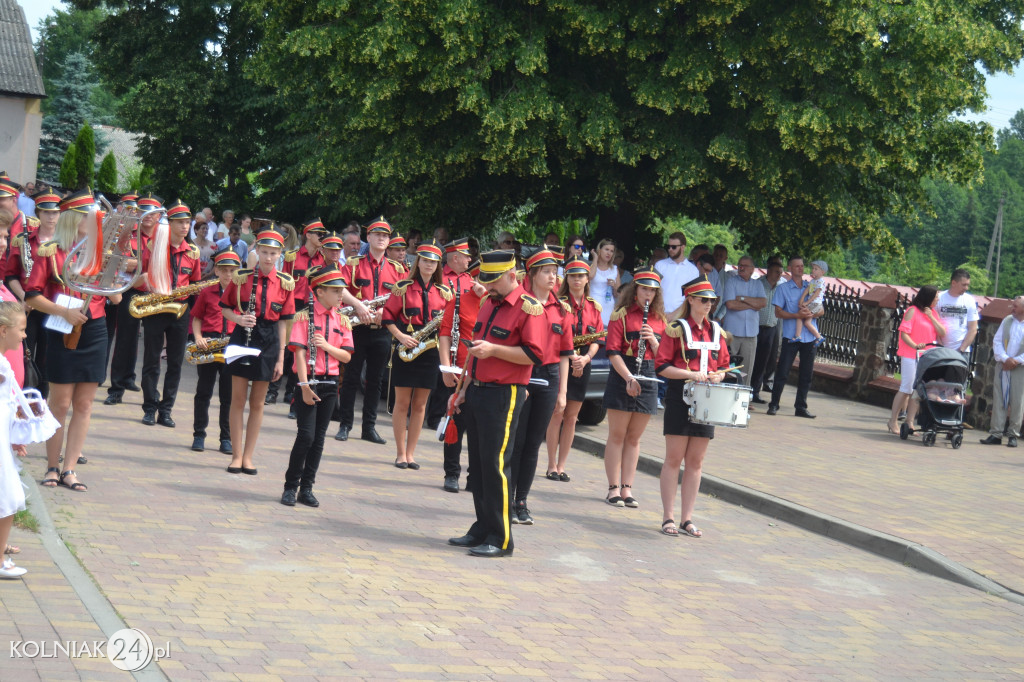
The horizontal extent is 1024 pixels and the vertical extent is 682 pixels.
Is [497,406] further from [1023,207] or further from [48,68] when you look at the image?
[1023,207]

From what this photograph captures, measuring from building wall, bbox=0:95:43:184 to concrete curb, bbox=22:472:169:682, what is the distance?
3945 centimetres

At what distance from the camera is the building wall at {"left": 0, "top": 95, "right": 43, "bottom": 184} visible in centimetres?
4384

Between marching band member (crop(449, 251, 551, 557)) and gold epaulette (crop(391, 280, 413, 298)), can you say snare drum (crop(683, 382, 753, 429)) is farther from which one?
gold epaulette (crop(391, 280, 413, 298))

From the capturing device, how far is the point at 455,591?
7.30m

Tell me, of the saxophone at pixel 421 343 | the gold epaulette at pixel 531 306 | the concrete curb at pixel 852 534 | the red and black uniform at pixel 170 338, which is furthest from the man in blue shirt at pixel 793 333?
the gold epaulette at pixel 531 306

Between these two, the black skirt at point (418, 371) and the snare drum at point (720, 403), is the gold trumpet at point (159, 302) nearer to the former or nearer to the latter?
the black skirt at point (418, 371)

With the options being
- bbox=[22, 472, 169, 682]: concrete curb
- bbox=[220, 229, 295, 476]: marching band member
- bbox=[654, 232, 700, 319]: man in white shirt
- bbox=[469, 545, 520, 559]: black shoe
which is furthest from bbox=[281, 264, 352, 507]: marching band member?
bbox=[654, 232, 700, 319]: man in white shirt

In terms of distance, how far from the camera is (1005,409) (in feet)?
→ 52.7

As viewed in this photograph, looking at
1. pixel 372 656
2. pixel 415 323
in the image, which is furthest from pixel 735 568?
pixel 415 323

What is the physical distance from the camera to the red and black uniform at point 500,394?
8.20 metres

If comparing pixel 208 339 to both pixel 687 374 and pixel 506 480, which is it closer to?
pixel 506 480

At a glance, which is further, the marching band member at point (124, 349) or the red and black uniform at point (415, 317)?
the marching band member at point (124, 349)

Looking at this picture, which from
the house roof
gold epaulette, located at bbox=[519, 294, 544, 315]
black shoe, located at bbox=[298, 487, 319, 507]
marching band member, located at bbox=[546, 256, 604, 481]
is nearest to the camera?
gold epaulette, located at bbox=[519, 294, 544, 315]

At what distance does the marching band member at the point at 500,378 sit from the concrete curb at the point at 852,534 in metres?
3.33
